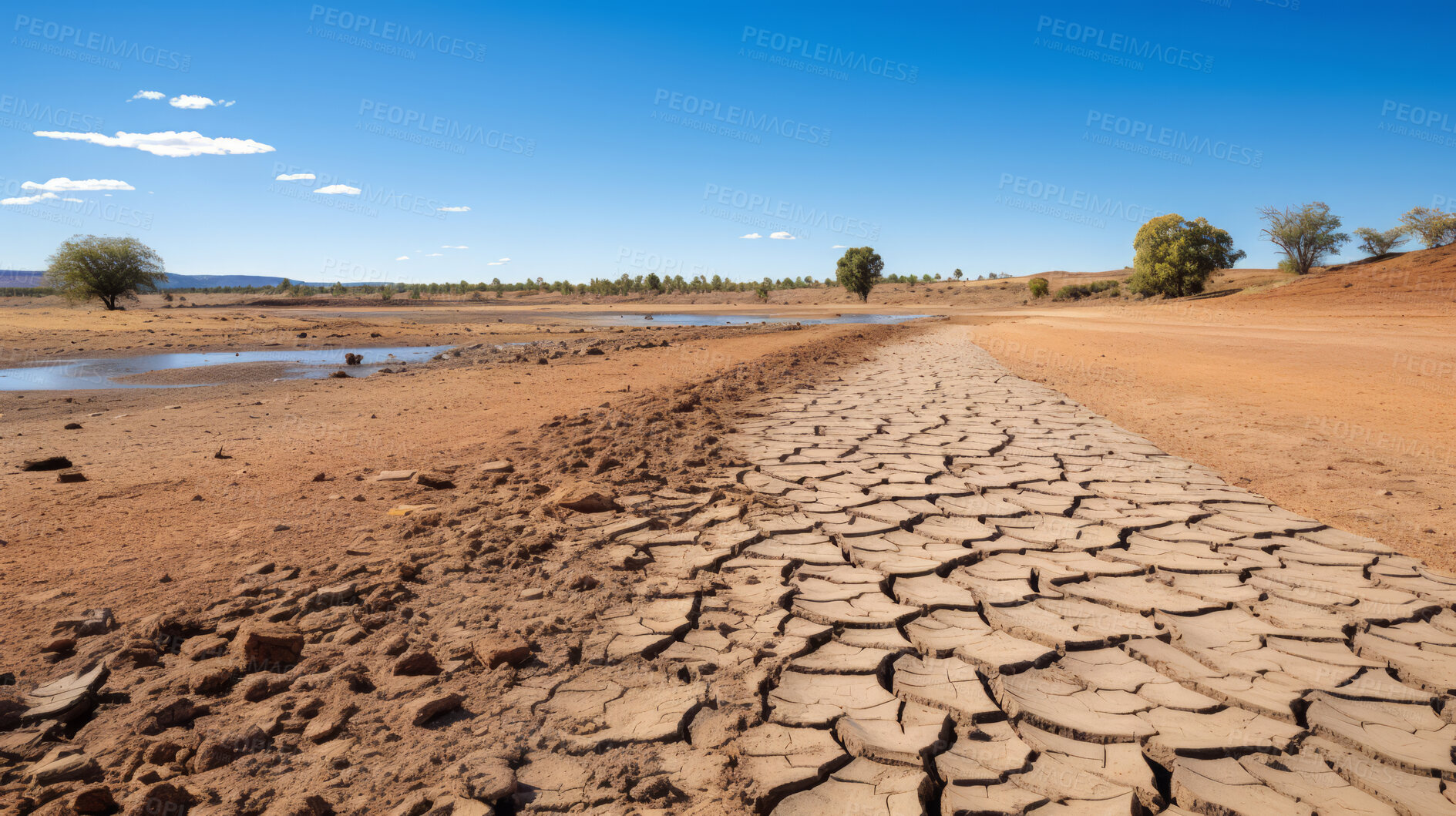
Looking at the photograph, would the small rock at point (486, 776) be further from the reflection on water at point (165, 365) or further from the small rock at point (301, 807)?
the reflection on water at point (165, 365)

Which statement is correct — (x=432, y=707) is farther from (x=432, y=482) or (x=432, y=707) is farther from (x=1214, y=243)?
(x=1214, y=243)

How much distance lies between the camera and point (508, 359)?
41.5 feet

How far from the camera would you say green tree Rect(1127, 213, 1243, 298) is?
35688 mm

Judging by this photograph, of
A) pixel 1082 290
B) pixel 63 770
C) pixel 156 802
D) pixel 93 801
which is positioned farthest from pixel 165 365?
pixel 1082 290

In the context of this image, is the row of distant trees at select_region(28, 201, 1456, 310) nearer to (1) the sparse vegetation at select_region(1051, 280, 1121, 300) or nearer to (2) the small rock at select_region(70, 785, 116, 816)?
(1) the sparse vegetation at select_region(1051, 280, 1121, 300)

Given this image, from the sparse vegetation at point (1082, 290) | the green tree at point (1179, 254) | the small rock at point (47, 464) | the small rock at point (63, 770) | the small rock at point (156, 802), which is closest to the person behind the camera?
the small rock at point (156, 802)

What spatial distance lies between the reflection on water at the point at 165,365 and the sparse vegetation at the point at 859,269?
1780 inches

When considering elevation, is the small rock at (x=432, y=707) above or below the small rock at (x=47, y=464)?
below

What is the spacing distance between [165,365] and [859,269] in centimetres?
5016

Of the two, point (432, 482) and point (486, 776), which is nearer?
point (486, 776)

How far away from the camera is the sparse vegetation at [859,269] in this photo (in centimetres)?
5619

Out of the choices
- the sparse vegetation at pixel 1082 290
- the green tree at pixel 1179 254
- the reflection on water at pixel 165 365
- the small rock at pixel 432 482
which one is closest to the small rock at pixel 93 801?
the small rock at pixel 432 482

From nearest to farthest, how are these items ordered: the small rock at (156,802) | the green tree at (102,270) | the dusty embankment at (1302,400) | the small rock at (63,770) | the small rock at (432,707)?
the small rock at (156,802)
the small rock at (63,770)
the small rock at (432,707)
the dusty embankment at (1302,400)
the green tree at (102,270)

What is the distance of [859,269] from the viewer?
56.2 m
